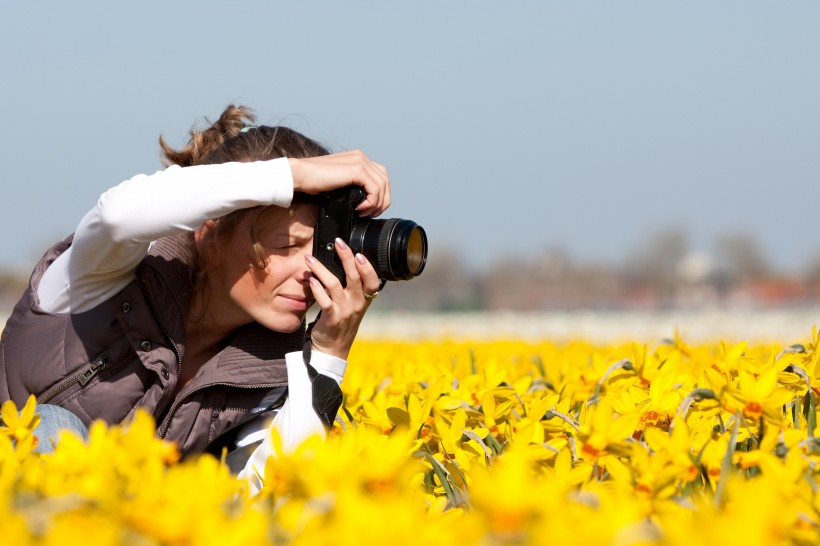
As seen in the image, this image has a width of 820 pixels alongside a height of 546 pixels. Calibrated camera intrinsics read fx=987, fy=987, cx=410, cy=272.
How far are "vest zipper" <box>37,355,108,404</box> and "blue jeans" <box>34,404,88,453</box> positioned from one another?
0.14 feet

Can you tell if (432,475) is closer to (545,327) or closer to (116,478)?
(116,478)

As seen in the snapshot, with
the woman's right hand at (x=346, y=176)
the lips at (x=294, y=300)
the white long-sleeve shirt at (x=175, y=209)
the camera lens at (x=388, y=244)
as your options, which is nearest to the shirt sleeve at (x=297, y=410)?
the white long-sleeve shirt at (x=175, y=209)

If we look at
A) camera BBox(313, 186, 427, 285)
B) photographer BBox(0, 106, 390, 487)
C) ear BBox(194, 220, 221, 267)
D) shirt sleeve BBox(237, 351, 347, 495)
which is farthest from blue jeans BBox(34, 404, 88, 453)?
camera BBox(313, 186, 427, 285)

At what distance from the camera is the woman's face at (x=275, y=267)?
2.19m

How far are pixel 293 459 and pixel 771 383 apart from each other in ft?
2.70

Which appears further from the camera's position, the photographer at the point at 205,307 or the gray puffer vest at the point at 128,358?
the gray puffer vest at the point at 128,358

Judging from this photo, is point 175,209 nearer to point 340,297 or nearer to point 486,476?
point 340,297

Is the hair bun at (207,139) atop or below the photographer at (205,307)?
atop

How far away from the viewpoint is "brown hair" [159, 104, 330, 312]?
2.23 meters

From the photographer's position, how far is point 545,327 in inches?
701

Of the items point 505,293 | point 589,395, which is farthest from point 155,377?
point 505,293

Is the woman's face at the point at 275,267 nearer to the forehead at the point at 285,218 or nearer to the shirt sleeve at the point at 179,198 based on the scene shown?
the forehead at the point at 285,218

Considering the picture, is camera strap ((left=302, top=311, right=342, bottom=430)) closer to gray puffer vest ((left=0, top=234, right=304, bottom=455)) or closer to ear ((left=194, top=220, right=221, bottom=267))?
gray puffer vest ((left=0, top=234, right=304, bottom=455))

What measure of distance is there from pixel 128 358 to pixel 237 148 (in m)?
0.55
